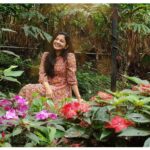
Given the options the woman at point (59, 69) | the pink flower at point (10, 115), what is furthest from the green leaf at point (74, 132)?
the woman at point (59, 69)

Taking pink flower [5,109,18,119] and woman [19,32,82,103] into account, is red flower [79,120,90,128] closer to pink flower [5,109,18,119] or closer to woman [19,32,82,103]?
pink flower [5,109,18,119]

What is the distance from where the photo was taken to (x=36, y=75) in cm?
623

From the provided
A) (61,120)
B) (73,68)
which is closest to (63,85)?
(73,68)

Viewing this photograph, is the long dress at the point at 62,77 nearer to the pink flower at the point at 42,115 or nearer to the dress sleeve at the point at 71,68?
the dress sleeve at the point at 71,68

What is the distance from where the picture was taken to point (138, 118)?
143cm

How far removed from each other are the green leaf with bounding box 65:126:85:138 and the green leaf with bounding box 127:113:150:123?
0.16 m

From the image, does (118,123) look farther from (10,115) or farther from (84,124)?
(10,115)

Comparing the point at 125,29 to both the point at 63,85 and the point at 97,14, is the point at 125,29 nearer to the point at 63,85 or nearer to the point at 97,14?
the point at 97,14

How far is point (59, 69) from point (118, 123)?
2.52m

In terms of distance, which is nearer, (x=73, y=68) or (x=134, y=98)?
(x=134, y=98)

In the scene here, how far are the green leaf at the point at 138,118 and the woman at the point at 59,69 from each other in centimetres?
235

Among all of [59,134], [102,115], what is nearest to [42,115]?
[59,134]

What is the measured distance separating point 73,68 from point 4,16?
2.66m

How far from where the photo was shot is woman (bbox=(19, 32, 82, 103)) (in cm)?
384
